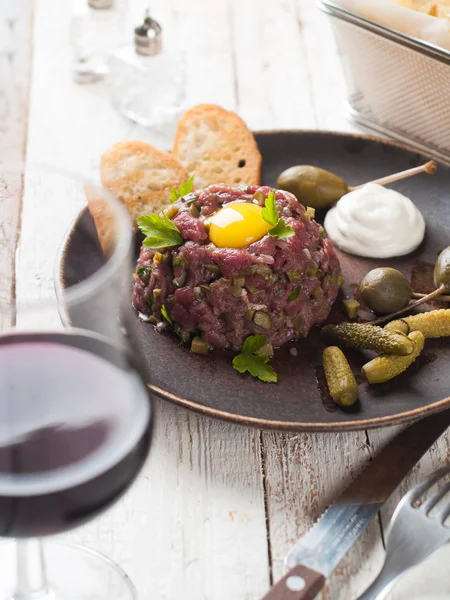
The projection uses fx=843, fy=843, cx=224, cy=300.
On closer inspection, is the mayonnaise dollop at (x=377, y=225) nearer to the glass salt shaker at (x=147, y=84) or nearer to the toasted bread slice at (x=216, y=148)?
the toasted bread slice at (x=216, y=148)

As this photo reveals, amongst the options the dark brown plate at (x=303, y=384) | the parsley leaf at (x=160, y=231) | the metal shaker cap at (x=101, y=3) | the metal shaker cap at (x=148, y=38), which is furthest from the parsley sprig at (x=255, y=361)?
the metal shaker cap at (x=101, y=3)

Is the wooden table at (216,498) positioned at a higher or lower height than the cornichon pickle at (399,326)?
lower

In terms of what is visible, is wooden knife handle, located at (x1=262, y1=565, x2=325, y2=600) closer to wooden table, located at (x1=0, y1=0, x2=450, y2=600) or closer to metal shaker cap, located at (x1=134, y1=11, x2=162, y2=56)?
wooden table, located at (x1=0, y1=0, x2=450, y2=600)

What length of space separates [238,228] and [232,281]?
0.17m

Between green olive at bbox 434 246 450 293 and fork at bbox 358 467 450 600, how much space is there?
92 centimetres

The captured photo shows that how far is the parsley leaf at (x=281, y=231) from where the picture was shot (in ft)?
8.64

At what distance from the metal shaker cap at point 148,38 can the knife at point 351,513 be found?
2427mm

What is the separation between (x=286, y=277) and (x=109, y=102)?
2.01 meters

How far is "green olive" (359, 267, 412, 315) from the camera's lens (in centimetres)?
284

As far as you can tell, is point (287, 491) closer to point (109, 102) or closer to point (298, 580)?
Answer: point (298, 580)

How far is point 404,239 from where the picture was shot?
315 cm

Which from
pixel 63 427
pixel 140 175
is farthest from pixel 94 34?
pixel 63 427

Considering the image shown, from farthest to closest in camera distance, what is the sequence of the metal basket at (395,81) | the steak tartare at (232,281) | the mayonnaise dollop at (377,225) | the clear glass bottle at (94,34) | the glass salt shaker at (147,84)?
the clear glass bottle at (94,34), the glass salt shaker at (147,84), the metal basket at (395,81), the mayonnaise dollop at (377,225), the steak tartare at (232,281)

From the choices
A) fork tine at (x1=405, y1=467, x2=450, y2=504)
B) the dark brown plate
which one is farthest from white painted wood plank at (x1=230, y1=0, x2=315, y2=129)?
fork tine at (x1=405, y1=467, x2=450, y2=504)
